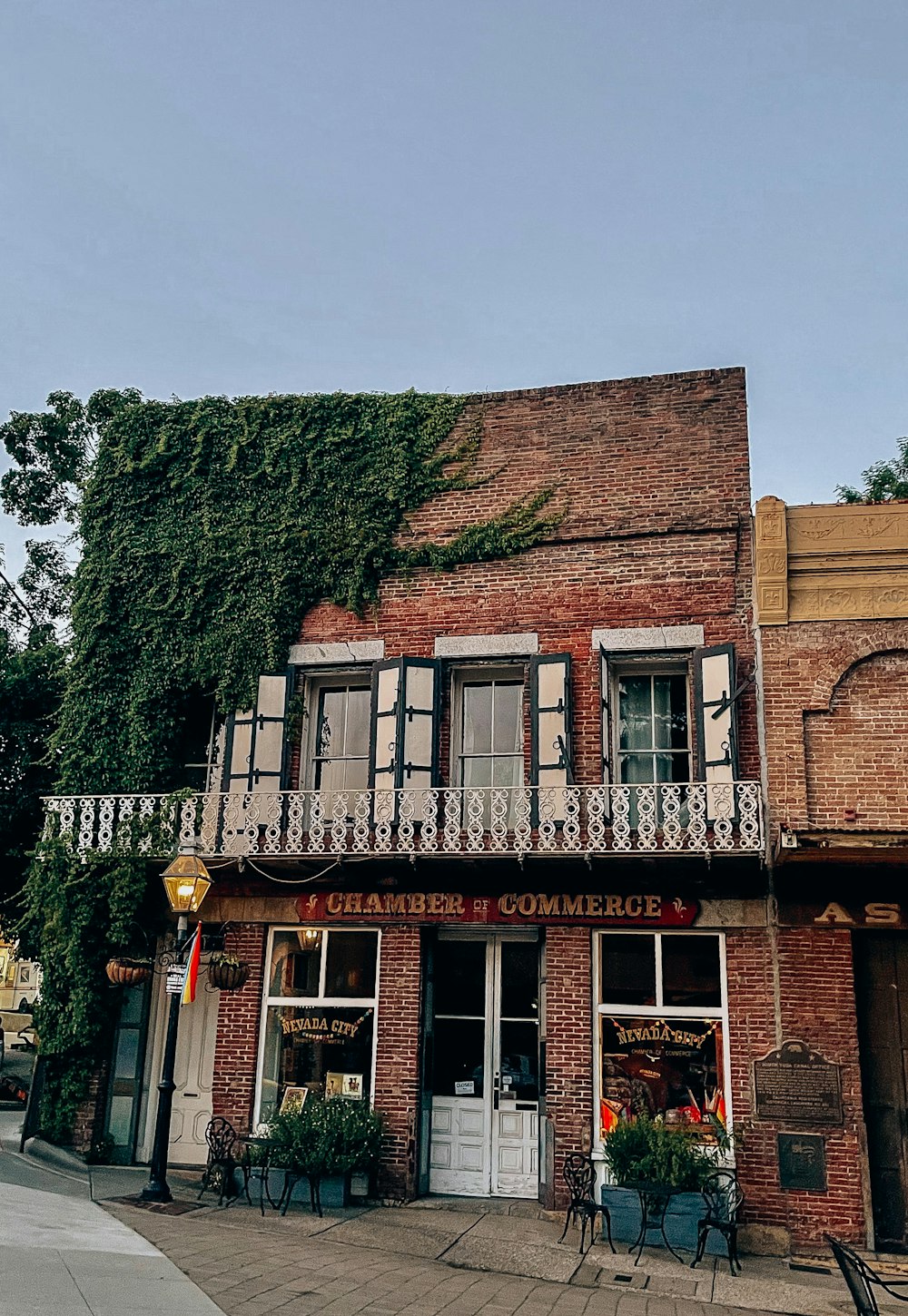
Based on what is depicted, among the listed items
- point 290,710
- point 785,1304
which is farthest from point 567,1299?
point 290,710

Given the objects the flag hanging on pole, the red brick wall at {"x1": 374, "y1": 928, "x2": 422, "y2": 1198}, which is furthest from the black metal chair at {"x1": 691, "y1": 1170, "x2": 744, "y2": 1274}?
the flag hanging on pole

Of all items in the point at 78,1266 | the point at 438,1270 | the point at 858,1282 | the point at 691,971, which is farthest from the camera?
the point at 691,971

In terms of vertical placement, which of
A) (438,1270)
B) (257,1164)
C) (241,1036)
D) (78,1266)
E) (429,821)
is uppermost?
(429,821)

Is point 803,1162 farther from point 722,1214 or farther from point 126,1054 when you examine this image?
point 126,1054

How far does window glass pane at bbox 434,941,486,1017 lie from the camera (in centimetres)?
1285

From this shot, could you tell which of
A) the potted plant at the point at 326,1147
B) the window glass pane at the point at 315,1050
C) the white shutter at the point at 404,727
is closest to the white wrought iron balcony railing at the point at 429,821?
the white shutter at the point at 404,727

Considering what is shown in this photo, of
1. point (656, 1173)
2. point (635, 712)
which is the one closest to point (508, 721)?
point (635, 712)

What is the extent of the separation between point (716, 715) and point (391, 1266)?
258 inches

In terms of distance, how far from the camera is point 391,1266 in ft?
30.7

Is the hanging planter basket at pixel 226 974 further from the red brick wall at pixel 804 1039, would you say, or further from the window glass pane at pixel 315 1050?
the red brick wall at pixel 804 1039

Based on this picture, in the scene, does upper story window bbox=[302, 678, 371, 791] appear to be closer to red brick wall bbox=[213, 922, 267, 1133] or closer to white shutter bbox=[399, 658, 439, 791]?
white shutter bbox=[399, 658, 439, 791]

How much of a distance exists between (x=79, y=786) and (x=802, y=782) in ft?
29.5

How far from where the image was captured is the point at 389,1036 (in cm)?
1258

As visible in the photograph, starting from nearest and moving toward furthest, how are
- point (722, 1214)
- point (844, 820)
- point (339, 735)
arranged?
point (722, 1214), point (844, 820), point (339, 735)
